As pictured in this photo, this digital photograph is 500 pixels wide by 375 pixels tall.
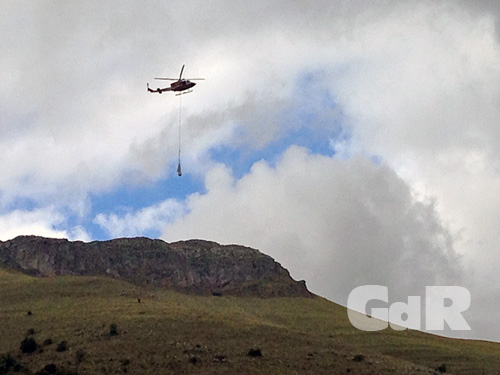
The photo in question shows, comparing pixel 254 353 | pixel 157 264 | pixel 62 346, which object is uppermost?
pixel 157 264

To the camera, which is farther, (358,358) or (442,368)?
(442,368)

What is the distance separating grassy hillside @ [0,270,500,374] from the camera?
81.3 m

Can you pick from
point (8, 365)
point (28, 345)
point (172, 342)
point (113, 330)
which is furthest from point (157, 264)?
point (8, 365)

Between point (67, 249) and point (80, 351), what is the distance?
73.4 meters

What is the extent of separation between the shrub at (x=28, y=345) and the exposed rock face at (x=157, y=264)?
60.9 metres

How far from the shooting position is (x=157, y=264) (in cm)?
15775

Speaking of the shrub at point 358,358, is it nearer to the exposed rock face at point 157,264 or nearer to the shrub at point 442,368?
the shrub at point 442,368

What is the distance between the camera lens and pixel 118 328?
307ft

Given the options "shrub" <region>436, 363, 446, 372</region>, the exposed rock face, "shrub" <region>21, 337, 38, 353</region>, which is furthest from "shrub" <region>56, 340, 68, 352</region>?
the exposed rock face

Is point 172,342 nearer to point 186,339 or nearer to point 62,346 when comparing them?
point 186,339

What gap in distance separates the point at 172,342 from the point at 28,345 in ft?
50.3

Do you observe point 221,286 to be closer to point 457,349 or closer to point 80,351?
point 457,349

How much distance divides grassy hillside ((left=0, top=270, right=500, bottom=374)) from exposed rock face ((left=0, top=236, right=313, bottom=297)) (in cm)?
2149

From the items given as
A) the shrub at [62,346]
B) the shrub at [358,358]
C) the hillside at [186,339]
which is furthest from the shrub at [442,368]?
the shrub at [62,346]
